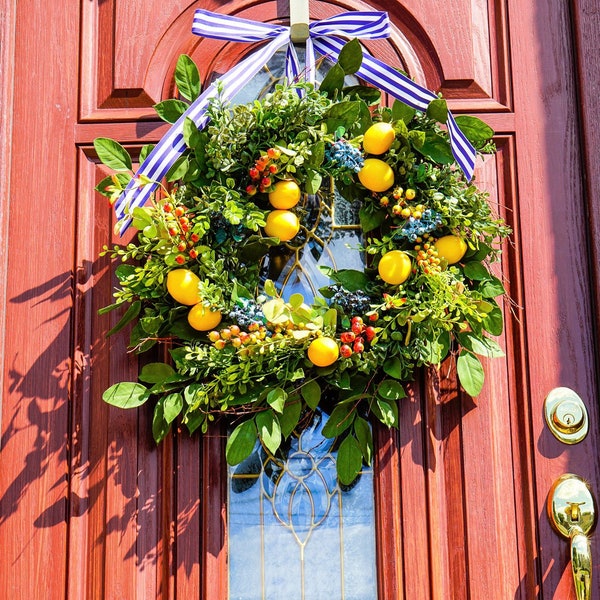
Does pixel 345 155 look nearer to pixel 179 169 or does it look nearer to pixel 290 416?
pixel 179 169

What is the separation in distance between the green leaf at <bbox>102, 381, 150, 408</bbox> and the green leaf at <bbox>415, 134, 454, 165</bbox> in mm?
638

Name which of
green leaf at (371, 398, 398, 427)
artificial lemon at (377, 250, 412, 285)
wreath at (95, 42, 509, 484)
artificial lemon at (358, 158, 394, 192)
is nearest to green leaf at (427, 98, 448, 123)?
wreath at (95, 42, 509, 484)

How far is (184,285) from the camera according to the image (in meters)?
1.68

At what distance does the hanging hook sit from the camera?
187 centimetres

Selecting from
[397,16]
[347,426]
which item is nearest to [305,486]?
[347,426]

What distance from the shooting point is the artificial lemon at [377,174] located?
1.73m

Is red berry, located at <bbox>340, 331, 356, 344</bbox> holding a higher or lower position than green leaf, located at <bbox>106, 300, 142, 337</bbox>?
lower

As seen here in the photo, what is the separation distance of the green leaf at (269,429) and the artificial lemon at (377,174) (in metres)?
0.43

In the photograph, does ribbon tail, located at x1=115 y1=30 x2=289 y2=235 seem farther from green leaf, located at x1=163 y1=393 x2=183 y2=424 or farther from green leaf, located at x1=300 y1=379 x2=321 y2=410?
green leaf, located at x1=300 y1=379 x2=321 y2=410

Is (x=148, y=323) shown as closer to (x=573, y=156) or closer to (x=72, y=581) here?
(x=72, y=581)

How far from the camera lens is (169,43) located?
1.97 metres

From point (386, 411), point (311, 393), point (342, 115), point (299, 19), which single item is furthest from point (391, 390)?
point (299, 19)

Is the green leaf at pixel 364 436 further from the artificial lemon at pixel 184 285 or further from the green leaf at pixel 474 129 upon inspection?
the green leaf at pixel 474 129

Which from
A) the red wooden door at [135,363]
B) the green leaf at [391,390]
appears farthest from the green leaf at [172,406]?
the green leaf at [391,390]
